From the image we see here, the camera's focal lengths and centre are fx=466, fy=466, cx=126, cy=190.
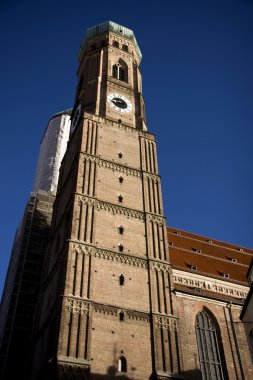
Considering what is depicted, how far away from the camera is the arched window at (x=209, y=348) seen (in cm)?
2280

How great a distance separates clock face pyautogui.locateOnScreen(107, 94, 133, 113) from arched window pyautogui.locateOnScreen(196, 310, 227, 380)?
1524cm

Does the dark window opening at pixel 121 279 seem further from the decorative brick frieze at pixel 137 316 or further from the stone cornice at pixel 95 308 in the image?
the decorative brick frieze at pixel 137 316

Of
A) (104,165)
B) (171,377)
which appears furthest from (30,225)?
(171,377)

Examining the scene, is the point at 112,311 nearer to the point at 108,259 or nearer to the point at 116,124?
the point at 108,259

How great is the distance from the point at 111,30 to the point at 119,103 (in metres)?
10.4

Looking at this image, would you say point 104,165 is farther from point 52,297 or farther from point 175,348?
A: point 175,348

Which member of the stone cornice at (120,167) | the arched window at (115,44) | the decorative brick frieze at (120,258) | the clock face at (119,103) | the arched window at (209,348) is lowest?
the arched window at (209,348)

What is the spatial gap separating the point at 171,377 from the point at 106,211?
9.26m

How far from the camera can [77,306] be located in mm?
20266

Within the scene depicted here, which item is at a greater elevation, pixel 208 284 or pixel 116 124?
pixel 116 124

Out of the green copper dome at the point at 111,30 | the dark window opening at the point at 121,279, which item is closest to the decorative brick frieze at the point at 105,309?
the dark window opening at the point at 121,279

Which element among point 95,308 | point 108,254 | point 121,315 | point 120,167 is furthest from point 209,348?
point 120,167

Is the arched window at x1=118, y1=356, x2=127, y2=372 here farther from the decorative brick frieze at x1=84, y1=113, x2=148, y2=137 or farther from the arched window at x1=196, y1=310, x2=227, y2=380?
the decorative brick frieze at x1=84, y1=113, x2=148, y2=137

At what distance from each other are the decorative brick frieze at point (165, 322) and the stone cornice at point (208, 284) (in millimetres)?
5131
